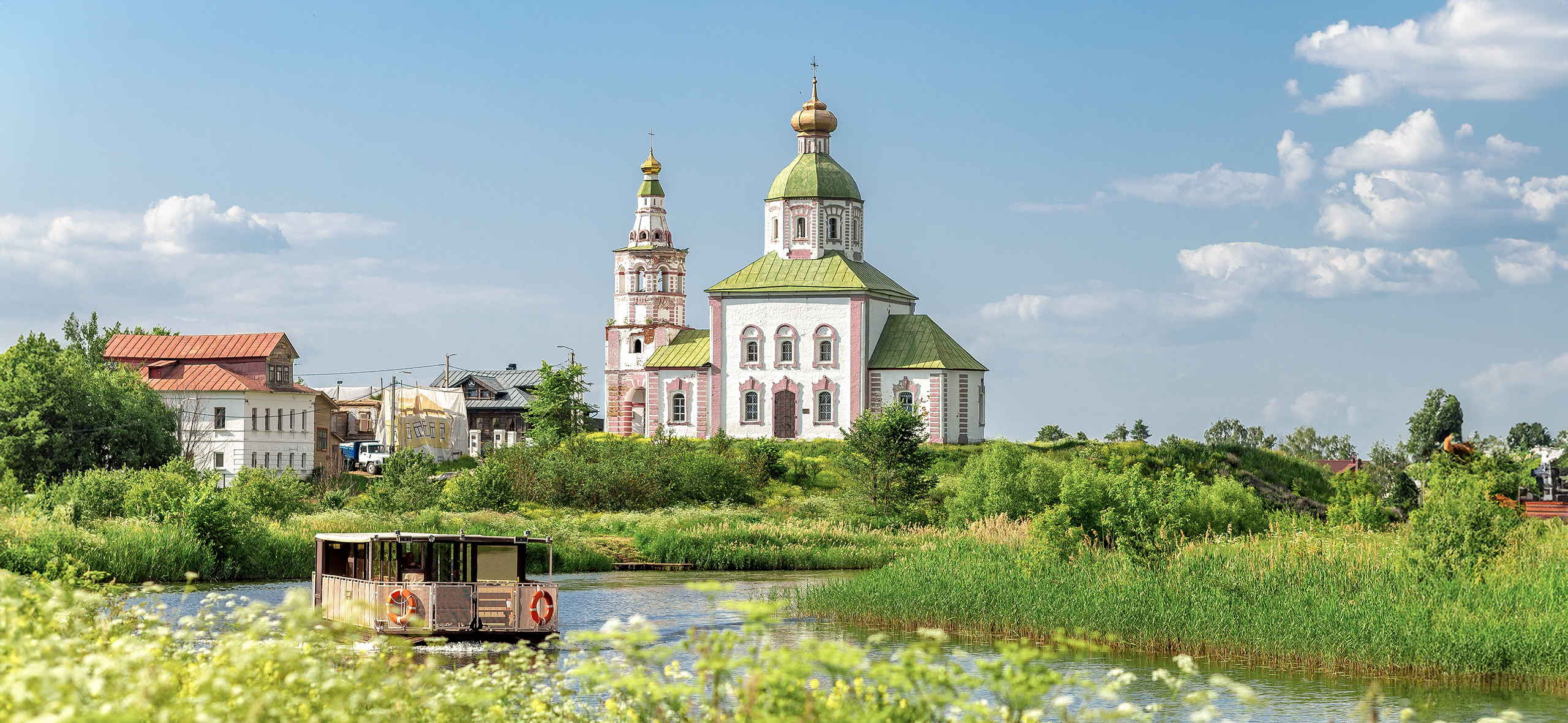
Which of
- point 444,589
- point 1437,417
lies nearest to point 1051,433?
point 1437,417

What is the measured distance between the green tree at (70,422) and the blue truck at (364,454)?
60.3 ft

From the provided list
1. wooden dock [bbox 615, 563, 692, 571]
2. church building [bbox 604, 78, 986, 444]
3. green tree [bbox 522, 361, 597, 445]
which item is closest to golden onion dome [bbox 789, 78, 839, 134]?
church building [bbox 604, 78, 986, 444]

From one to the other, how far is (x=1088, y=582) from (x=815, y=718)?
1666 cm

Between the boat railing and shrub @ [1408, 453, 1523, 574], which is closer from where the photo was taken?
the boat railing

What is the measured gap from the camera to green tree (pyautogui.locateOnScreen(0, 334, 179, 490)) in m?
55.4

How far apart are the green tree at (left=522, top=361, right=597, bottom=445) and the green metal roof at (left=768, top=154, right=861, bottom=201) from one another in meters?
17.5

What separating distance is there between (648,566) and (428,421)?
55593 mm

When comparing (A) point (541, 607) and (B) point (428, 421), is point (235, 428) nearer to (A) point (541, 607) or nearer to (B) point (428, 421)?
(B) point (428, 421)

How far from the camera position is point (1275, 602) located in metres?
21.6

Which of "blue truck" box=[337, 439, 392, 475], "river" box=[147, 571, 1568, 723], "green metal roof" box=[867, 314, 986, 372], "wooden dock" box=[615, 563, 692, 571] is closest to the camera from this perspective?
"river" box=[147, 571, 1568, 723]

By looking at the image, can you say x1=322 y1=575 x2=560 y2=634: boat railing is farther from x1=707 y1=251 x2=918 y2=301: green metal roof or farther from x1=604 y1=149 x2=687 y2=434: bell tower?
x1=604 y1=149 x2=687 y2=434: bell tower

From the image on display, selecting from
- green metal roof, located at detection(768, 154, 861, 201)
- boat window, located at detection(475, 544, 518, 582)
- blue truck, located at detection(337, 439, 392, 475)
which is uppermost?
green metal roof, located at detection(768, 154, 861, 201)

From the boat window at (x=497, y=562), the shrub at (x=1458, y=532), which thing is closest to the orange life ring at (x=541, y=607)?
the boat window at (x=497, y=562)

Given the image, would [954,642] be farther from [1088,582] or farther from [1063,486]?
[1063,486]
